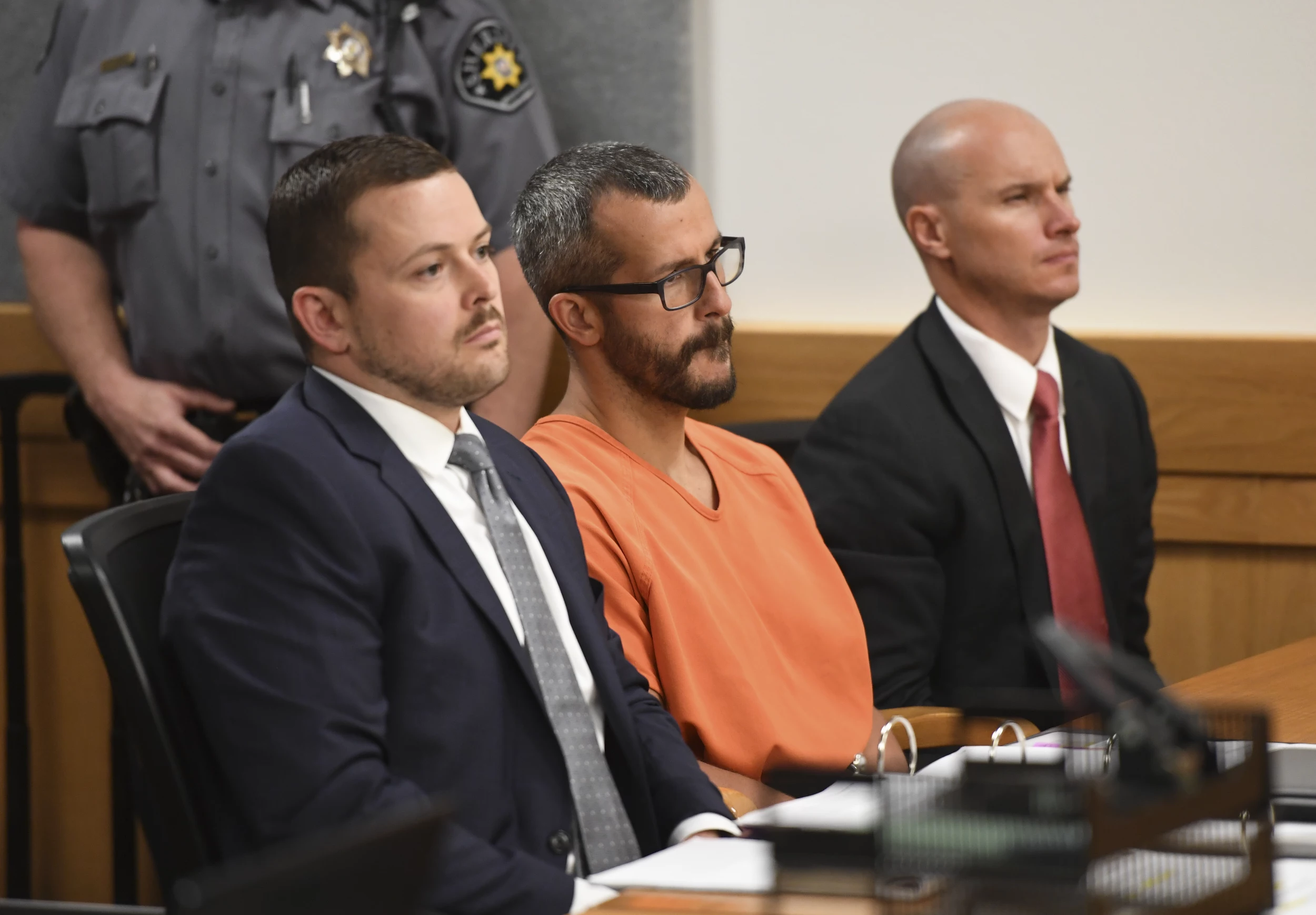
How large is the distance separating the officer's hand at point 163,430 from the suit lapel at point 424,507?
1089 mm

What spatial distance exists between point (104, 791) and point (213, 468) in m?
1.94

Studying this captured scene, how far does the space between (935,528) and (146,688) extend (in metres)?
1.11

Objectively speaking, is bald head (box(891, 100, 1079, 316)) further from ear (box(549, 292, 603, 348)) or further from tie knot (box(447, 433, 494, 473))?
tie knot (box(447, 433, 494, 473))

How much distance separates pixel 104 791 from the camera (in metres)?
2.94

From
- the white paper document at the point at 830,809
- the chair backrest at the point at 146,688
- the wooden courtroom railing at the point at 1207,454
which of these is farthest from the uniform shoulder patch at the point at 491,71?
the white paper document at the point at 830,809

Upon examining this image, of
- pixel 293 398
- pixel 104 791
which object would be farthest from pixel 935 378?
pixel 104 791

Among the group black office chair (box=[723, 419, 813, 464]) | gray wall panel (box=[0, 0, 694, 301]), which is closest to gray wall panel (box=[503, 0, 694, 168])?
gray wall panel (box=[0, 0, 694, 301])

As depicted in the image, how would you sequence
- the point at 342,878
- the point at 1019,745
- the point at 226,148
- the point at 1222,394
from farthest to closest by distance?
the point at 1222,394 < the point at 226,148 < the point at 1019,745 < the point at 342,878

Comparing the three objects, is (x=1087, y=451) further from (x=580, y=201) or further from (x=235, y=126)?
(x=235, y=126)

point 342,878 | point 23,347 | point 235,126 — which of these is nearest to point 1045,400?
point 235,126

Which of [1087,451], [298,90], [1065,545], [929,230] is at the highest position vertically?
[298,90]

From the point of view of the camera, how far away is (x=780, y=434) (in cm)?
221

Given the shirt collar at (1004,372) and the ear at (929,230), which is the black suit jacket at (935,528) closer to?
the shirt collar at (1004,372)

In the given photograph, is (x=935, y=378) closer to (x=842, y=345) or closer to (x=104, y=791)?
(x=842, y=345)
